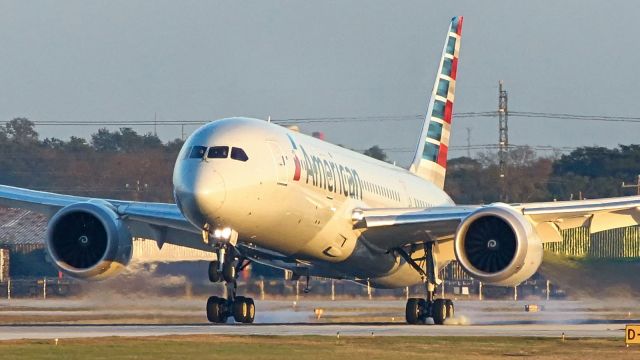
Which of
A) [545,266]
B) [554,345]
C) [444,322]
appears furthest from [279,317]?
[554,345]

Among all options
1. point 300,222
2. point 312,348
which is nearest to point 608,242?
point 300,222

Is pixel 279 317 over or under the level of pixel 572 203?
under

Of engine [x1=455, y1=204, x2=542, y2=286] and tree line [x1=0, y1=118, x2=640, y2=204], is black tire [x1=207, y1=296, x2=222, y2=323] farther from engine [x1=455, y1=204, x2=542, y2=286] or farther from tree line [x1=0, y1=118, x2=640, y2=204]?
tree line [x1=0, y1=118, x2=640, y2=204]

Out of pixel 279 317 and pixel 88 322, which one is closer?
pixel 88 322

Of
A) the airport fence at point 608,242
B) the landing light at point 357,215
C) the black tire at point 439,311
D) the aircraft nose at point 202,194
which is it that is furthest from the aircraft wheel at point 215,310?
the airport fence at point 608,242

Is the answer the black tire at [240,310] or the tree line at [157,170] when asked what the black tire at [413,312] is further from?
the tree line at [157,170]

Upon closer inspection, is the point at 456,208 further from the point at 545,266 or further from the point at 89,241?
the point at 89,241

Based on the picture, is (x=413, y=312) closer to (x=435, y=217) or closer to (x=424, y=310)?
(x=424, y=310)

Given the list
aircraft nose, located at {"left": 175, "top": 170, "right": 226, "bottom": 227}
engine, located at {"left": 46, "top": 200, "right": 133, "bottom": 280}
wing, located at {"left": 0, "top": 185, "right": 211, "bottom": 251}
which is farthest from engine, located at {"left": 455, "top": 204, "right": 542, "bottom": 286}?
engine, located at {"left": 46, "top": 200, "right": 133, "bottom": 280}

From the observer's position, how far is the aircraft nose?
30266 mm

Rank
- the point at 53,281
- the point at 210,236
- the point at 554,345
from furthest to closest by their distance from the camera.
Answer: the point at 53,281, the point at 210,236, the point at 554,345

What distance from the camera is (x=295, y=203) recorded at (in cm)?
3303

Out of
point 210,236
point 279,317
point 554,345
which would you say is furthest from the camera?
point 279,317

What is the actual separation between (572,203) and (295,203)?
26.6 ft
